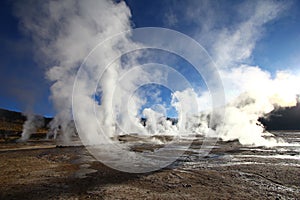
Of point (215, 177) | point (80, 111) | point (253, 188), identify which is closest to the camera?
point (253, 188)

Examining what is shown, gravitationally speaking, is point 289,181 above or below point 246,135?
below

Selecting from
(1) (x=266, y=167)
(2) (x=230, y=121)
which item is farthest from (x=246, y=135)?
(1) (x=266, y=167)

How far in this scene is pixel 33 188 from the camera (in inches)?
452

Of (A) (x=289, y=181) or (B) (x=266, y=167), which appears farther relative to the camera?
(B) (x=266, y=167)

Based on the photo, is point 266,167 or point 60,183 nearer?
point 60,183

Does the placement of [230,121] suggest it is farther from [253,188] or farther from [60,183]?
[60,183]

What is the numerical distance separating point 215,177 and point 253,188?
2.72 m

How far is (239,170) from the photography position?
15.7 meters

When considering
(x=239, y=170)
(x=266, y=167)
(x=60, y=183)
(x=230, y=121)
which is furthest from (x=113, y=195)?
(x=230, y=121)

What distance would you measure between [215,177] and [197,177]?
1120 mm

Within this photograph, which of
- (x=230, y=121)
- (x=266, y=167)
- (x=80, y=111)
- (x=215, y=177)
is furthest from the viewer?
(x=230, y=121)

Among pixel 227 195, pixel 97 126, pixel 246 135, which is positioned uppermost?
pixel 97 126

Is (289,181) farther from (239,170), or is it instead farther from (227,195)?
(227,195)

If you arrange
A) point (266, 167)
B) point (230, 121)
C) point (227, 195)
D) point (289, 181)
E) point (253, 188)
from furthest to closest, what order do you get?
1. point (230, 121)
2. point (266, 167)
3. point (289, 181)
4. point (253, 188)
5. point (227, 195)
